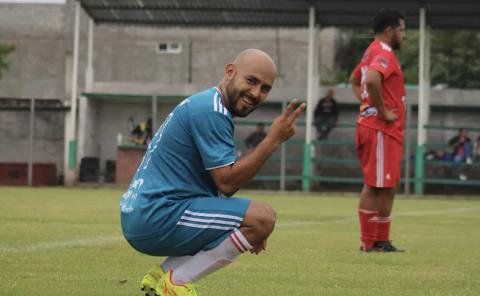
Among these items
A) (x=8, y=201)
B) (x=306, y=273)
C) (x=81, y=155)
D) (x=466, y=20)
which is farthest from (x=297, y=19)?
(x=306, y=273)

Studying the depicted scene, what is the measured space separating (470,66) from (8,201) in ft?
131

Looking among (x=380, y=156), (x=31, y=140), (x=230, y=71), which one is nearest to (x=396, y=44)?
(x=380, y=156)

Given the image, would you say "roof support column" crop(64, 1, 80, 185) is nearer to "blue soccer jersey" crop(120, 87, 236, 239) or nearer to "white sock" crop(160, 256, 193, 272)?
"white sock" crop(160, 256, 193, 272)

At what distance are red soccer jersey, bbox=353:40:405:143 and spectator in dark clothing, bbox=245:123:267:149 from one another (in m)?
19.6

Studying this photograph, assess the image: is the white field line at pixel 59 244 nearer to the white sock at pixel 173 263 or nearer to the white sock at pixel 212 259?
the white sock at pixel 173 263

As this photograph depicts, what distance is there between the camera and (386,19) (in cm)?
1144

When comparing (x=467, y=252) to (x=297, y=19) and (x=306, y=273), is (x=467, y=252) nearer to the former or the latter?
(x=306, y=273)

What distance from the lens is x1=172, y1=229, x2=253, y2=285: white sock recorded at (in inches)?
240

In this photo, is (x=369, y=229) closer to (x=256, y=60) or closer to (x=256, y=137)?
(x=256, y=60)

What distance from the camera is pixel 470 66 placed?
56.7 m

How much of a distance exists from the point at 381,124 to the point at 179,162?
552 centimetres

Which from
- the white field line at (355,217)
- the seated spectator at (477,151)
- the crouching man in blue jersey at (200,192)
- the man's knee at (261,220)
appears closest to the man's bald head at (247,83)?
the crouching man in blue jersey at (200,192)

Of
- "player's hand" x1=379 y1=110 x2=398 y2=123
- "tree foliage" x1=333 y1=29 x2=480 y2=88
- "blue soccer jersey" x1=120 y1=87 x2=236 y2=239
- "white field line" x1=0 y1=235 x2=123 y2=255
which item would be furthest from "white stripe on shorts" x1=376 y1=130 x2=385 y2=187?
"tree foliage" x1=333 y1=29 x2=480 y2=88

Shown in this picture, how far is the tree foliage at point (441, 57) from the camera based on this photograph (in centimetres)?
5644
